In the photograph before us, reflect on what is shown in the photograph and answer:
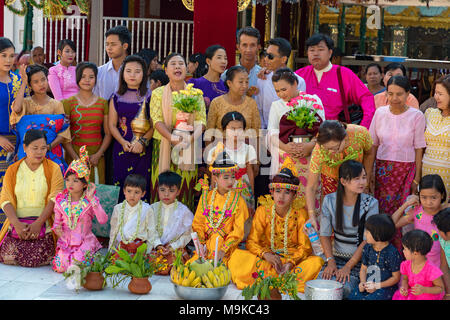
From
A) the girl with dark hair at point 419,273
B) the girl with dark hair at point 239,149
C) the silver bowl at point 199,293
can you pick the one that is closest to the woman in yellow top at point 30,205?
the girl with dark hair at point 239,149

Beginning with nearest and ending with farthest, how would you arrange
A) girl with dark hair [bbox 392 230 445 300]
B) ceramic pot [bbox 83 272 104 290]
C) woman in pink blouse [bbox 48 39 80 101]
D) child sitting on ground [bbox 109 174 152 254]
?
girl with dark hair [bbox 392 230 445 300] < ceramic pot [bbox 83 272 104 290] < child sitting on ground [bbox 109 174 152 254] < woman in pink blouse [bbox 48 39 80 101]

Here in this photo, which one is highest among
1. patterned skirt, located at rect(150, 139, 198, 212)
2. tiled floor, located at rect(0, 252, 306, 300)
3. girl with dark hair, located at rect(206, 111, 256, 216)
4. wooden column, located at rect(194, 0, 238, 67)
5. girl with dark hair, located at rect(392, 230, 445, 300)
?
wooden column, located at rect(194, 0, 238, 67)

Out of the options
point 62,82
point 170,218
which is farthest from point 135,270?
point 62,82

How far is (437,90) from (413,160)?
0.63m

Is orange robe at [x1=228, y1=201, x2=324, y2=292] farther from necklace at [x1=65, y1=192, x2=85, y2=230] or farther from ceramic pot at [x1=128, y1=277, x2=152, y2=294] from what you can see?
necklace at [x1=65, y1=192, x2=85, y2=230]

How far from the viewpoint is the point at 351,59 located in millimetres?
12758

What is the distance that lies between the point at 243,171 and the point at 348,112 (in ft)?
4.04

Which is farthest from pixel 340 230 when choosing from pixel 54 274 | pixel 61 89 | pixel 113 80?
pixel 61 89

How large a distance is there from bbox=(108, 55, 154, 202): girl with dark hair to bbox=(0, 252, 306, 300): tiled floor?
4.28 feet

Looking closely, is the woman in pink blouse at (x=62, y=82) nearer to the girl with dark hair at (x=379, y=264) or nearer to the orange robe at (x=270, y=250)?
the orange robe at (x=270, y=250)

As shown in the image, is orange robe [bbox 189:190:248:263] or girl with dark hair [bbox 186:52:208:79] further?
girl with dark hair [bbox 186:52:208:79]

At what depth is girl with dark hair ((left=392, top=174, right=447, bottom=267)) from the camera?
16.1 feet

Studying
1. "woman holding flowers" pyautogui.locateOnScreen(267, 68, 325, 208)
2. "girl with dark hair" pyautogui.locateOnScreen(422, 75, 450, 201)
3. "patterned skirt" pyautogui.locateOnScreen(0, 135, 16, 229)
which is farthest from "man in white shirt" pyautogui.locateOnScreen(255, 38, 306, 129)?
"patterned skirt" pyautogui.locateOnScreen(0, 135, 16, 229)

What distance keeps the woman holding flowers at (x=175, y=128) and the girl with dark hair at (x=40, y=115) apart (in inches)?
34.4
